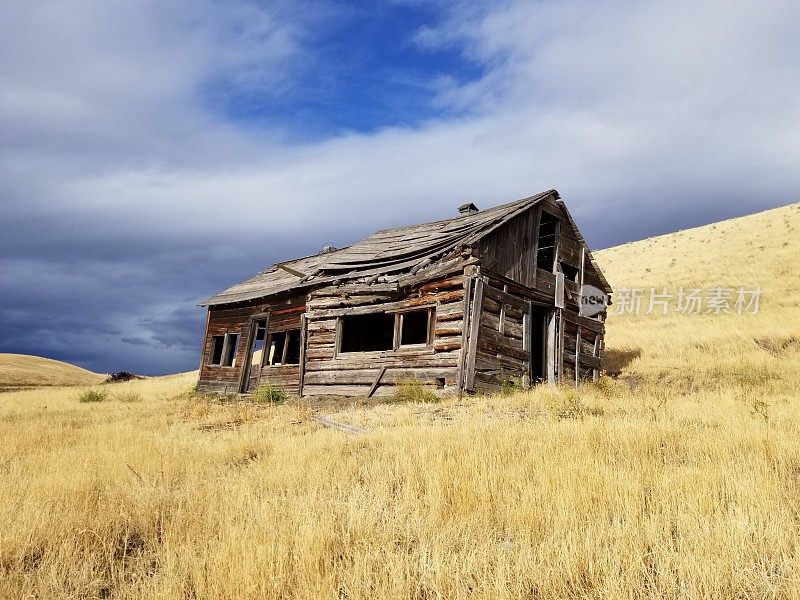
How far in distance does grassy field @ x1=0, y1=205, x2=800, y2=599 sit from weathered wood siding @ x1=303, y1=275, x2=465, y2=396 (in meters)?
4.83

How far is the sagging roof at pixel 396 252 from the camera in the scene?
568 inches

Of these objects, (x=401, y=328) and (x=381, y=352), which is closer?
(x=401, y=328)

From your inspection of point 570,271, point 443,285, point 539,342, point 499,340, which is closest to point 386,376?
point 443,285

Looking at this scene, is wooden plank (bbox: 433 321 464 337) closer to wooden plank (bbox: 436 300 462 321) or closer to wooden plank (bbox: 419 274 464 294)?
wooden plank (bbox: 436 300 462 321)

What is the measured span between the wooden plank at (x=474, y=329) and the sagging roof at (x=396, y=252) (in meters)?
1.34

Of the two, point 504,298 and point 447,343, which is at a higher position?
point 504,298

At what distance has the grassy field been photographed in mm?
2918

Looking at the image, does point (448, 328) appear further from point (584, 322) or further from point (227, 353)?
point (227, 353)

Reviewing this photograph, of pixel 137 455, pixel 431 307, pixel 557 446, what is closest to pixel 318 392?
pixel 431 307

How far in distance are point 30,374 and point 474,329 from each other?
129ft

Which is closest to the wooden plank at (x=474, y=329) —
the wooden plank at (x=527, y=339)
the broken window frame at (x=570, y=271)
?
the wooden plank at (x=527, y=339)

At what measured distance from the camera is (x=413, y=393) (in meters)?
12.6

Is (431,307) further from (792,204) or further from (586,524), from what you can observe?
(792,204)

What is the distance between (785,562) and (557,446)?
2779 millimetres
